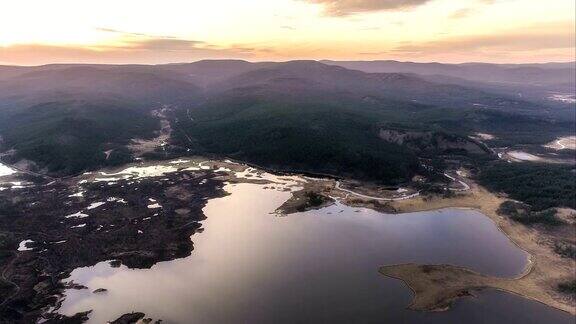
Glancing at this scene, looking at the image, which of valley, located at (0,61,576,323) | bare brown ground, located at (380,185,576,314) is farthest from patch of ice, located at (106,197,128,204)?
bare brown ground, located at (380,185,576,314)

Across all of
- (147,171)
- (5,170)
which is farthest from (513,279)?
(5,170)

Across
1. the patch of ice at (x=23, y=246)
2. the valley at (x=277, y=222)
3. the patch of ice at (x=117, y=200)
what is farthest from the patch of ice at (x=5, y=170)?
the patch of ice at (x=23, y=246)

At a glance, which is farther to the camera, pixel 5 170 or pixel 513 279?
pixel 5 170

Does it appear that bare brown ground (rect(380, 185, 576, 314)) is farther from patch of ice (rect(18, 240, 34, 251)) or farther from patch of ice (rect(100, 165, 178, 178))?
patch of ice (rect(100, 165, 178, 178))

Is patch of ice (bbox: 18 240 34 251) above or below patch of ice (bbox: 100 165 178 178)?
below

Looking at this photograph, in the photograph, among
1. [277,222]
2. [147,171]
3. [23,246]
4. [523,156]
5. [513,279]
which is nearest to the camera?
[513,279]

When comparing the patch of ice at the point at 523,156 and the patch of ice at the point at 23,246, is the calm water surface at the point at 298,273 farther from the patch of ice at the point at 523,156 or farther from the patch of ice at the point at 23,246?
the patch of ice at the point at 523,156

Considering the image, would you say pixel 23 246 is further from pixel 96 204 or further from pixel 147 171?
pixel 147 171

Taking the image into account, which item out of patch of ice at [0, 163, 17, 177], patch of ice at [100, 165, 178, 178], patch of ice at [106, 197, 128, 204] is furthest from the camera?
patch of ice at [0, 163, 17, 177]

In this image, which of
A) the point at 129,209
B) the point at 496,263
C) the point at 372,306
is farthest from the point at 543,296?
the point at 129,209

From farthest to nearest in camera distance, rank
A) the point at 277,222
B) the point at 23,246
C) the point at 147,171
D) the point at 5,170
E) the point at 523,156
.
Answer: the point at 523,156, the point at 5,170, the point at 147,171, the point at 277,222, the point at 23,246

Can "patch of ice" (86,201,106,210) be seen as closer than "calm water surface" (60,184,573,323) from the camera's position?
No
